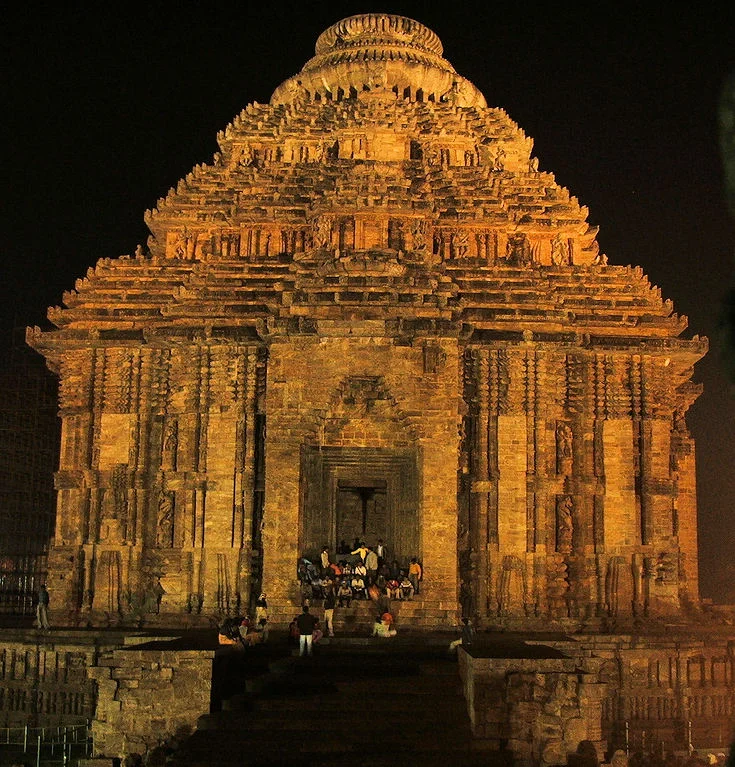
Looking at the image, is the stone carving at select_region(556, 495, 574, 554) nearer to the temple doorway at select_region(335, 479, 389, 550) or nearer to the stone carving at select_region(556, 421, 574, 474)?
the stone carving at select_region(556, 421, 574, 474)

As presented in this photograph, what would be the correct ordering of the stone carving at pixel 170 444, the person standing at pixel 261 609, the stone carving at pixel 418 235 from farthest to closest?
the stone carving at pixel 418 235
the stone carving at pixel 170 444
the person standing at pixel 261 609

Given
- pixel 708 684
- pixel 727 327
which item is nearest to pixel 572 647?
pixel 708 684

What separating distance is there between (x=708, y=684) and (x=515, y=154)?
16869 mm

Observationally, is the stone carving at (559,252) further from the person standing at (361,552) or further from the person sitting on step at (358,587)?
the person sitting on step at (358,587)

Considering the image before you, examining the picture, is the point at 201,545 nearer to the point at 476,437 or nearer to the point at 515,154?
the point at 476,437

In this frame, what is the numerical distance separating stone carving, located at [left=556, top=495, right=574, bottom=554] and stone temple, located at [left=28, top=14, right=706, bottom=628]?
0.04 m

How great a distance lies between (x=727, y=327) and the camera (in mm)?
3664

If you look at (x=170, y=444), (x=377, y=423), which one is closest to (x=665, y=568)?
(x=377, y=423)

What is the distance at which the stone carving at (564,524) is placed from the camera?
27812 mm

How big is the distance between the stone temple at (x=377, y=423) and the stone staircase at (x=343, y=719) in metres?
6.30

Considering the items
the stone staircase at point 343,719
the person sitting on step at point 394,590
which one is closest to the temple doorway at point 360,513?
the person sitting on step at point 394,590

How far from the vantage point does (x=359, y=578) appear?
26156 millimetres

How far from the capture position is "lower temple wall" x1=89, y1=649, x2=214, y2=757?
57.9 feet

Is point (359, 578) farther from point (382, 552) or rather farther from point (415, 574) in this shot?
point (382, 552)
